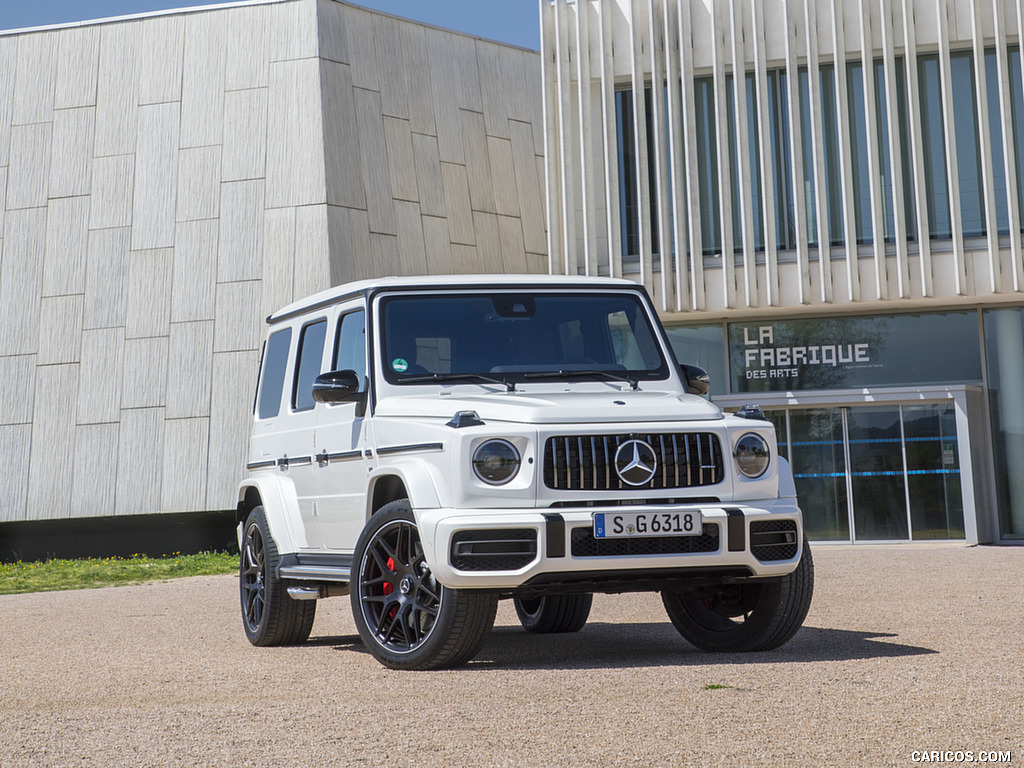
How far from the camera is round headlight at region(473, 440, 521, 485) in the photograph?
6219mm

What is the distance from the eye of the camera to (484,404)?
21.7ft

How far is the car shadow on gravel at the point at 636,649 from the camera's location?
6.57 m

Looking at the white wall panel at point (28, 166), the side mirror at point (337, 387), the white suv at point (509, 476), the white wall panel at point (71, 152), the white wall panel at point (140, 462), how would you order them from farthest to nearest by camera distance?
the white wall panel at point (28, 166), the white wall panel at point (71, 152), the white wall panel at point (140, 462), the side mirror at point (337, 387), the white suv at point (509, 476)

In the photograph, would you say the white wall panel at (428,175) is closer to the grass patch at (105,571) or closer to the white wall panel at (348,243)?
the white wall panel at (348,243)

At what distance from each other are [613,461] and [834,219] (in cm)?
1570

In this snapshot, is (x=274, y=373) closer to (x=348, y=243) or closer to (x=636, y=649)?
(x=636, y=649)

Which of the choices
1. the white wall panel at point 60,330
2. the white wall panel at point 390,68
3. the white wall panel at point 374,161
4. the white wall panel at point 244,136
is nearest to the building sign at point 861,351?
the white wall panel at point 374,161

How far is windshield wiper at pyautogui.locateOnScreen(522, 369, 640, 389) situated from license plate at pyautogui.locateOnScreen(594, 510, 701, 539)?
1.09m

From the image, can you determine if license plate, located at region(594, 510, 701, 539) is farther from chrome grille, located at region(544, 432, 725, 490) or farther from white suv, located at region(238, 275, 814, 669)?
chrome grille, located at region(544, 432, 725, 490)

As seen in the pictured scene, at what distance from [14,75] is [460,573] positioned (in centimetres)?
2042

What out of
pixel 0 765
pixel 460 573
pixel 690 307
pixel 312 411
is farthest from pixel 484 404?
pixel 690 307

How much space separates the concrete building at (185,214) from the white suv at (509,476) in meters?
14.0

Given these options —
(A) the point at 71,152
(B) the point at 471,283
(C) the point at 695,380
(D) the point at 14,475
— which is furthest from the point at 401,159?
(C) the point at 695,380

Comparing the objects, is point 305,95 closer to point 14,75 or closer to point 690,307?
point 14,75
